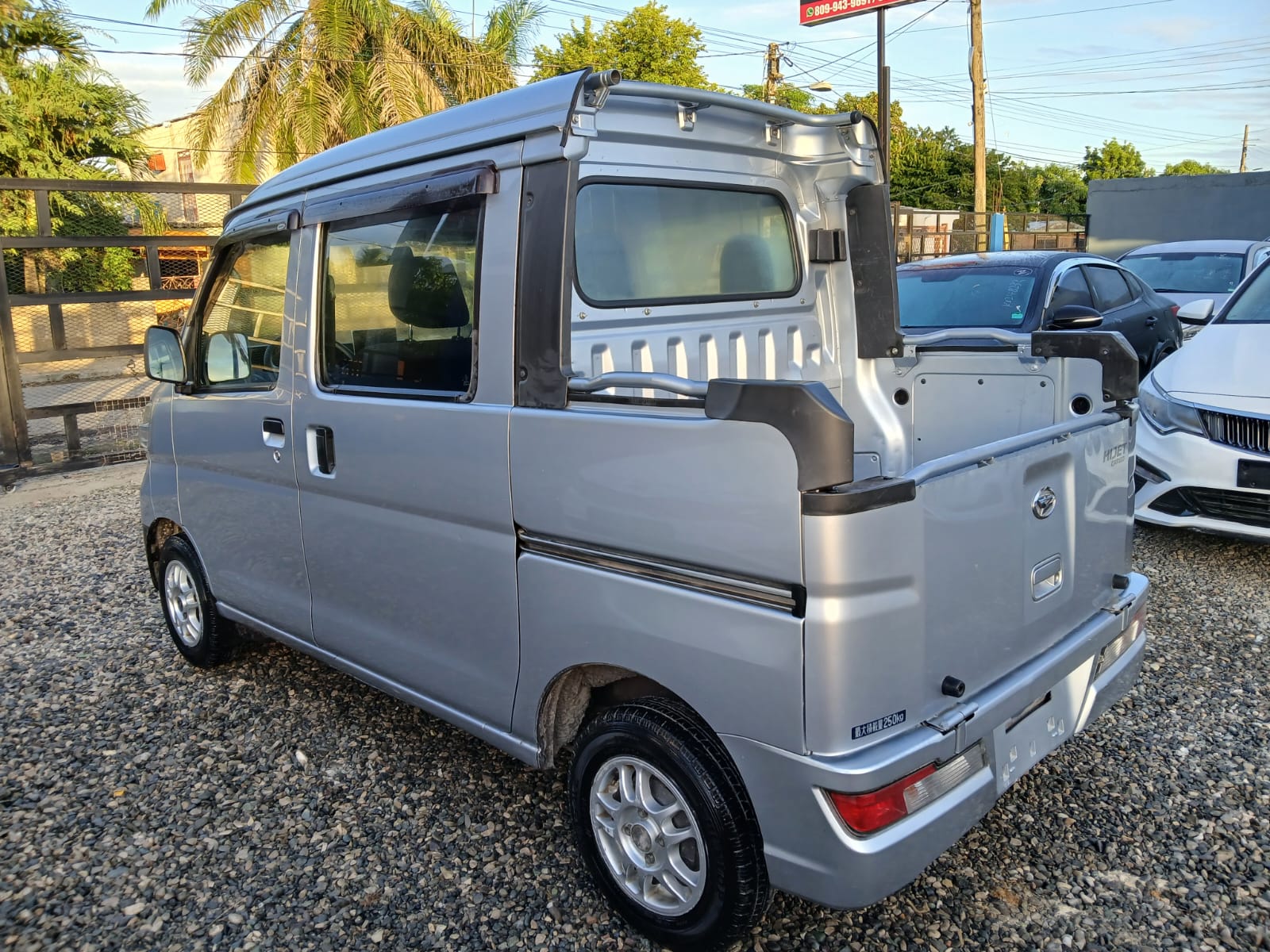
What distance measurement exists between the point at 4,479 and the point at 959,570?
960cm

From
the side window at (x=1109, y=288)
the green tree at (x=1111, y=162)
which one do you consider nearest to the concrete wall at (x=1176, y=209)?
the side window at (x=1109, y=288)

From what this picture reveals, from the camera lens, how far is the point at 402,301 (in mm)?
3229

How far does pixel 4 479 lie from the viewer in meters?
9.27

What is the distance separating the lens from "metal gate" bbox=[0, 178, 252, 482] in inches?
365

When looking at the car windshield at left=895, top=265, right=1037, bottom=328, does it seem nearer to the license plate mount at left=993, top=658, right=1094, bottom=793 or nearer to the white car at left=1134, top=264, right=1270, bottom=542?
the white car at left=1134, top=264, right=1270, bottom=542

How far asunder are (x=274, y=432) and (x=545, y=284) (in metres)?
1.56

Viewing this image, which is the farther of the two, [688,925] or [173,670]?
[173,670]

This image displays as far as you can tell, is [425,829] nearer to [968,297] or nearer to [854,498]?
[854,498]

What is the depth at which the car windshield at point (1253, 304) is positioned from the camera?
6.12m

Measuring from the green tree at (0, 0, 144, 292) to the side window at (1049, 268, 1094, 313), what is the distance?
47.7ft

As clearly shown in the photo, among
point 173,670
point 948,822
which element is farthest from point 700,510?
point 173,670

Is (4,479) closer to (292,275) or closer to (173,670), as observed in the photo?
(173,670)

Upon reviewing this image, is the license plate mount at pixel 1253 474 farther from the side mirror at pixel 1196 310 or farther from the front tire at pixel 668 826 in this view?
the front tire at pixel 668 826

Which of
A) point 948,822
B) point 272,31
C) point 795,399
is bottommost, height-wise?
point 948,822
